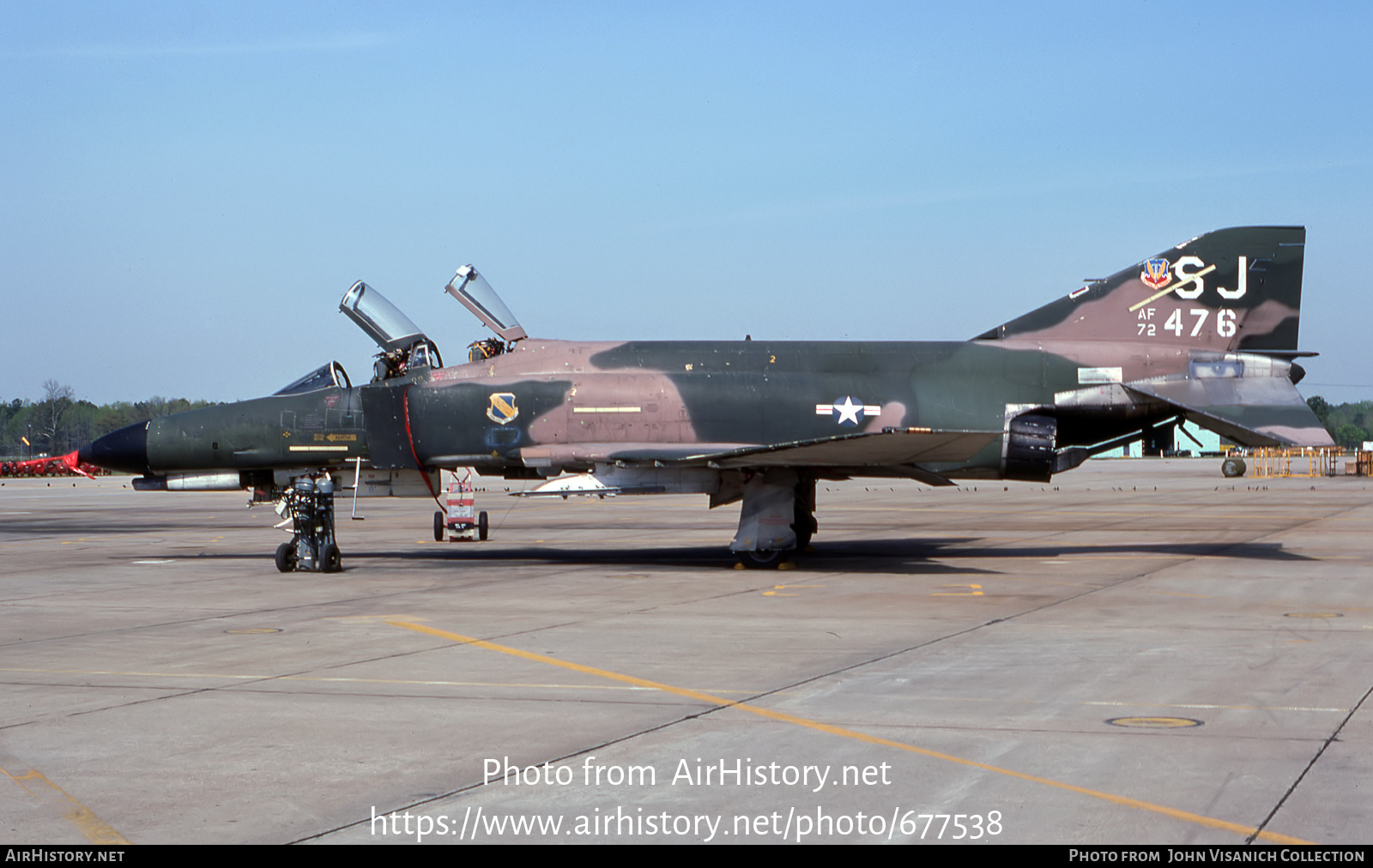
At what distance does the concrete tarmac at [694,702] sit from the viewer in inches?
227

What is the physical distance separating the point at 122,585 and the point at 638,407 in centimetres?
748

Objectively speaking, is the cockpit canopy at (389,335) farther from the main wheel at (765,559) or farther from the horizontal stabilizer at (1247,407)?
the horizontal stabilizer at (1247,407)

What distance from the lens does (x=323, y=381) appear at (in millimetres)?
19703

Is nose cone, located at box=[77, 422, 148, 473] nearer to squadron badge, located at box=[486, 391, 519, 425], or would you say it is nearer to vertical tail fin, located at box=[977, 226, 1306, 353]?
squadron badge, located at box=[486, 391, 519, 425]

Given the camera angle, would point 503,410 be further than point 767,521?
Yes

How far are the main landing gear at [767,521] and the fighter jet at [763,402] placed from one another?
1.1 inches

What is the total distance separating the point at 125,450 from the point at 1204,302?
16752 millimetres

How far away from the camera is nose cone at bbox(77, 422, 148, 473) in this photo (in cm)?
1908

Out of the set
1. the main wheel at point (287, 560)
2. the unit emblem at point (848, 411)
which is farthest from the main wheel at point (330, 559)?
the unit emblem at point (848, 411)

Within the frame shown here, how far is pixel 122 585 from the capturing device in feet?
54.2

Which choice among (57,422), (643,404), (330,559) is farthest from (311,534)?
(57,422)

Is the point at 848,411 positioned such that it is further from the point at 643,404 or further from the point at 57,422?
the point at 57,422

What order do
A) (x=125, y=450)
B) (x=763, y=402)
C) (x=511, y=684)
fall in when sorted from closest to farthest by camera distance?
(x=511, y=684) → (x=763, y=402) → (x=125, y=450)
